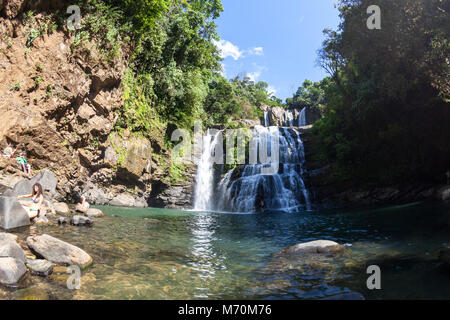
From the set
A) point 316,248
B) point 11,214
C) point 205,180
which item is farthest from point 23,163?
point 205,180

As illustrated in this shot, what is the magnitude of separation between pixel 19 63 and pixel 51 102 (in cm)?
212

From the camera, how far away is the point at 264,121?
47.5 m

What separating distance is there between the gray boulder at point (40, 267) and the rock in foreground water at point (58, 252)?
394 mm

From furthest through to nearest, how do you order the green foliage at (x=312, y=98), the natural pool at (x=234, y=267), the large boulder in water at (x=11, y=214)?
the green foliage at (x=312, y=98) < the large boulder in water at (x=11, y=214) < the natural pool at (x=234, y=267)

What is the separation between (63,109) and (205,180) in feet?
41.1

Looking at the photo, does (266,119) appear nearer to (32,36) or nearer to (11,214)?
(32,36)

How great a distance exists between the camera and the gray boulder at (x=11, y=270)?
12.7ft

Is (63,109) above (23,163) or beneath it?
above

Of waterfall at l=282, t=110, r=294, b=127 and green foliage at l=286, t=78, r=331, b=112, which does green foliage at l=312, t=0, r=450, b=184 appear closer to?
waterfall at l=282, t=110, r=294, b=127

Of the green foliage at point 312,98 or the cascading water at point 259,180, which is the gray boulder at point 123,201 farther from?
the green foliage at point 312,98

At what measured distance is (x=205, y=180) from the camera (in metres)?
24.0

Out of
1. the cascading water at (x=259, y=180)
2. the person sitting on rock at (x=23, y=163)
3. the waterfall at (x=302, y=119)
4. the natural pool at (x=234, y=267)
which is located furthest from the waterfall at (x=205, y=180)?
the waterfall at (x=302, y=119)

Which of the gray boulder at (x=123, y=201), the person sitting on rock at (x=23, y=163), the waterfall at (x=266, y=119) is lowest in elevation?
the gray boulder at (x=123, y=201)
